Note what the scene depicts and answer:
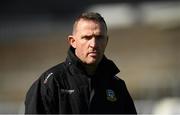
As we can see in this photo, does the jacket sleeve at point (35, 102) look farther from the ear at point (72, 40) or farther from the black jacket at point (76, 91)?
the ear at point (72, 40)

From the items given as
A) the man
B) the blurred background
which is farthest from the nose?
the blurred background

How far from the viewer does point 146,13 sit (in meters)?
5.79

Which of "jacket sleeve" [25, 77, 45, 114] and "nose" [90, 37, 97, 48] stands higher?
"nose" [90, 37, 97, 48]

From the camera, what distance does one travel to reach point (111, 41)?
596 centimetres

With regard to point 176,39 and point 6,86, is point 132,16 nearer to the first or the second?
point 176,39

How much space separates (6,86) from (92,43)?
421 cm

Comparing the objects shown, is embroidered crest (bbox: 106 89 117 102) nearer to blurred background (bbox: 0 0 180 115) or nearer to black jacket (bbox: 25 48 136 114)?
black jacket (bbox: 25 48 136 114)

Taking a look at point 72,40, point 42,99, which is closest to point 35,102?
point 42,99

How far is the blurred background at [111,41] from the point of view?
5.72 metres

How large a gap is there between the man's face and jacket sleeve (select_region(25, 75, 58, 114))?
178mm

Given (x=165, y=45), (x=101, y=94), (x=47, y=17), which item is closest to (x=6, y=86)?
(x=47, y=17)

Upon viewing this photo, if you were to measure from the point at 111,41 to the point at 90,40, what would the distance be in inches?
160

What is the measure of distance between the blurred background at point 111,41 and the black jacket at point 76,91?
3.58 metres

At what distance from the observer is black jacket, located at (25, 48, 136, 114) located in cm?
182
